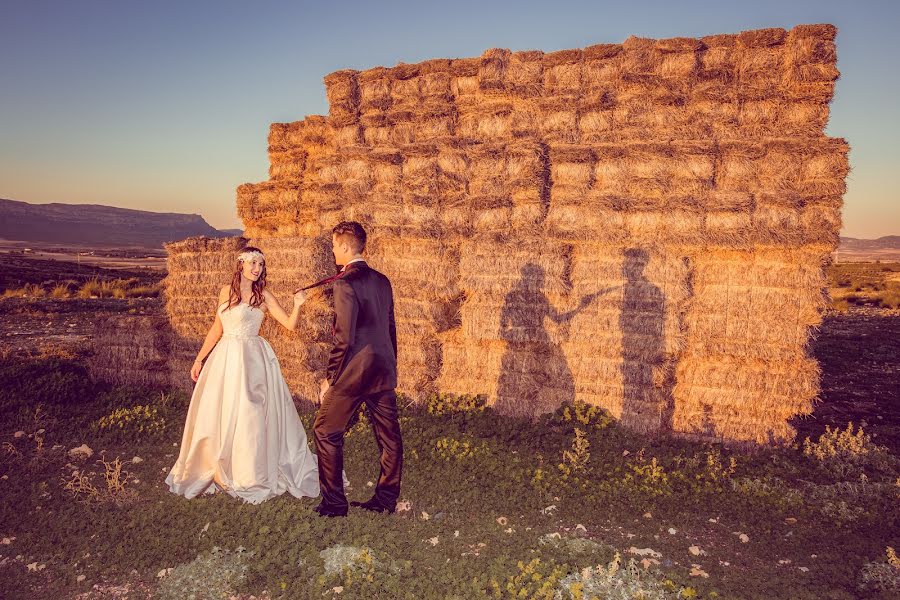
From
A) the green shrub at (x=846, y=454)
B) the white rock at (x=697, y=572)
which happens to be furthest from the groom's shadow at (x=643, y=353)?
the white rock at (x=697, y=572)

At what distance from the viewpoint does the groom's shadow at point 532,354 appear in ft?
29.9

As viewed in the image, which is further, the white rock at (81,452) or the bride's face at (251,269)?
the white rock at (81,452)

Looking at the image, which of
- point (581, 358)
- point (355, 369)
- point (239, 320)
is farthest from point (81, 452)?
point (581, 358)

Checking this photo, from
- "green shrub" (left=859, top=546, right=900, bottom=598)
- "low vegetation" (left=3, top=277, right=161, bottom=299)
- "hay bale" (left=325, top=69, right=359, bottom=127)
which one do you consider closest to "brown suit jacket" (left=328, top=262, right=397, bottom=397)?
"green shrub" (left=859, top=546, right=900, bottom=598)

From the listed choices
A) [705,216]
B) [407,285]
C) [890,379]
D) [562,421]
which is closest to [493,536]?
[562,421]

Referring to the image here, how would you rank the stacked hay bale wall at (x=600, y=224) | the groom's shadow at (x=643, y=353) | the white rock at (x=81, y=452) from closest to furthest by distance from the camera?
1. the white rock at (x=81, y=452)
2. the stacked hay bale wall at (x=600, y=224)
3. the groom's shadow at (x=643, y=353)

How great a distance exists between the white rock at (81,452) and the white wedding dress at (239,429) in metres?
2.24

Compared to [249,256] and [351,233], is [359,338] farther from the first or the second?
[249,256]

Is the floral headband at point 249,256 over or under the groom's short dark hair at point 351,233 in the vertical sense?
under

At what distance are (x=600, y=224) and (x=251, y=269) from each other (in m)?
5.57

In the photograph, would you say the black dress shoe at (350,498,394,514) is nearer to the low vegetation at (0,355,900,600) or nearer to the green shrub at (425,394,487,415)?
the low vegetation at (0,355,900,600)

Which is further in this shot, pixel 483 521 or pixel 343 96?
pixel 343 96

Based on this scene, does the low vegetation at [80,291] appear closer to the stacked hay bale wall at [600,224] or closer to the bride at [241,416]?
the stacked hay bale wall at [600,224]

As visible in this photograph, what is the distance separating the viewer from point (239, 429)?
247 inches
